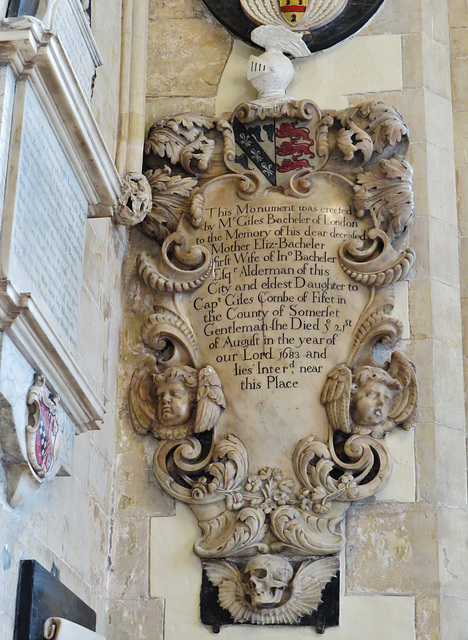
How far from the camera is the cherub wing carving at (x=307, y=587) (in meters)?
4.15

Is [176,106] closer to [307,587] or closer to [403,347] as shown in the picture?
[403,347]

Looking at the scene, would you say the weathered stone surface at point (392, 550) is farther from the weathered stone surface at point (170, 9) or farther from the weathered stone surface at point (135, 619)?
the weathered stone surface at point (170, 9)

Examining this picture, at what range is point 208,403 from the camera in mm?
4387

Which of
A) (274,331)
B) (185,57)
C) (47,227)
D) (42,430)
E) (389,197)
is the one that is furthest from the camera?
(185,57)

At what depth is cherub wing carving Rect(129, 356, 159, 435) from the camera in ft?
14.8

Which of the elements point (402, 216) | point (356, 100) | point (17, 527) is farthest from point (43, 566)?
point (356, 100)

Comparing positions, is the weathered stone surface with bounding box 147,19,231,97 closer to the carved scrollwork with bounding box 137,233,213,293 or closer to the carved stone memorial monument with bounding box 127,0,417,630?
the carved stone memorial monument with bounding box 127,0,417,630

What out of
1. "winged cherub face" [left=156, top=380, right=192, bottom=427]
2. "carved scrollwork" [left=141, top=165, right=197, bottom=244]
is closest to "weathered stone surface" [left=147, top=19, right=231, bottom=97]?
"carved scrollwork" [left=141, top=165, right=197, bottom=244]

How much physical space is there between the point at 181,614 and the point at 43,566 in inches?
37.9

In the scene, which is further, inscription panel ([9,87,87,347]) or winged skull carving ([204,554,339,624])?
winged skull carving ([204,554,339,624])

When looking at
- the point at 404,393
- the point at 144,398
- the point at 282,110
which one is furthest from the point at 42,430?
the point at 282,110

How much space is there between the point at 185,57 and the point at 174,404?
1.69 meters

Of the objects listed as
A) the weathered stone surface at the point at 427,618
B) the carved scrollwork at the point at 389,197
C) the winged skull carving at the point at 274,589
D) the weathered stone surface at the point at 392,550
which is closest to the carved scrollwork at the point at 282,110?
the carved scrollwork at the point at 389,197

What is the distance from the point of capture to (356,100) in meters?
4.96
